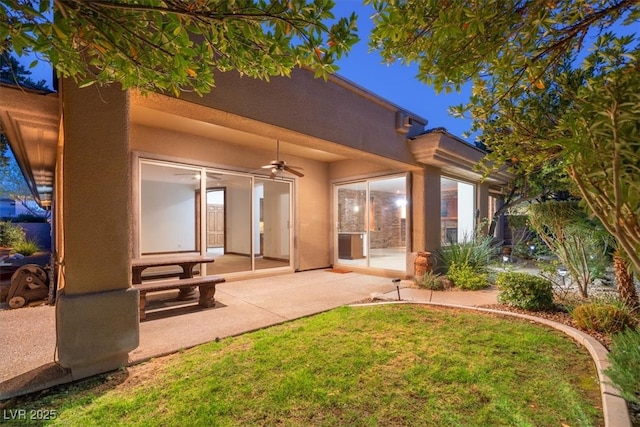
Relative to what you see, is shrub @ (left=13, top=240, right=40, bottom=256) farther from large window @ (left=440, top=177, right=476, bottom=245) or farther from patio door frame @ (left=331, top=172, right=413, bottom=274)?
large window @ (left=440, top=177, right=476, bottom=245)

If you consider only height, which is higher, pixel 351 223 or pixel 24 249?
pixel 351 223

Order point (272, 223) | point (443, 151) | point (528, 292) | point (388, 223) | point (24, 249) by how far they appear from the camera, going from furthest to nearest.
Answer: point (388, 223)
point (272, 223)
point (24, 249)
point (443, 151)
point (528, 292)

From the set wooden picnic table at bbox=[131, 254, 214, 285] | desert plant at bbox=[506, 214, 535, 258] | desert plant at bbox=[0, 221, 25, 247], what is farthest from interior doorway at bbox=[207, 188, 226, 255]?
desert plant at bbox=[506, 214, 535, 258]

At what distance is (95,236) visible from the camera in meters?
2.50

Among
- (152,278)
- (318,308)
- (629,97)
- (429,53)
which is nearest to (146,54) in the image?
(429,53)

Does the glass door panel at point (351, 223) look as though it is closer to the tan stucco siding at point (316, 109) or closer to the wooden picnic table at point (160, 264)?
Result: the tan stucco siding at point (316, 109)

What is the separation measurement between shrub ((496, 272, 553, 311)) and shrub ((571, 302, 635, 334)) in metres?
0.78

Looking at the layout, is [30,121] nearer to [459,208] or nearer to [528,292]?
[528,292]

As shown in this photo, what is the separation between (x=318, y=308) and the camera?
455 cm

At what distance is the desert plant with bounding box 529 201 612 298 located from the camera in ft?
14.9

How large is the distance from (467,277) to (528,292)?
1.75 m

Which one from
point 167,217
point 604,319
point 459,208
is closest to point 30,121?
point 604,319

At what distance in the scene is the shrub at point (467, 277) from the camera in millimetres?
5953

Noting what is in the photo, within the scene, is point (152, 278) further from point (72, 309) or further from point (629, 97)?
point (629, 97)
